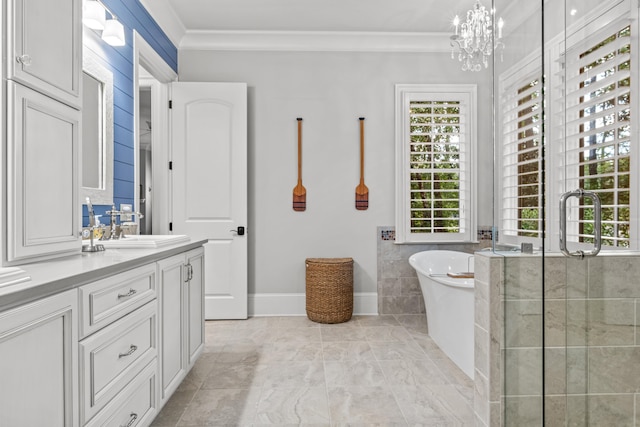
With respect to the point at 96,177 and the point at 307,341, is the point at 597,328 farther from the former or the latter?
the point at 96,177

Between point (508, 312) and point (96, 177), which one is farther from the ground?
point (96, 177)

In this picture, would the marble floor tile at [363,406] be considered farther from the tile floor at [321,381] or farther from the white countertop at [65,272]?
the white countertop at [65,272]

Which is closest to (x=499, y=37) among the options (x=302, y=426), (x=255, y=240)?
(x=302, y=426)

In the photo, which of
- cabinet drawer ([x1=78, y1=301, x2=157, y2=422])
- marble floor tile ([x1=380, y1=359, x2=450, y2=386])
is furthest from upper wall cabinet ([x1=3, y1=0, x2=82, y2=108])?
marble floor tile ([x1=380, y1=359, x2=450, y2=386])

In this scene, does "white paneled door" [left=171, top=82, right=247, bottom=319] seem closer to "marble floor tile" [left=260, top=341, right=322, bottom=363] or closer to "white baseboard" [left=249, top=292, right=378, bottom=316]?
"white baseboard" [left=249, top=292, right=378, bottom=316]

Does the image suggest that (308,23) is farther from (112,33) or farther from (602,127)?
(602,127)

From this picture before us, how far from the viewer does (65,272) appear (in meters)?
1.26

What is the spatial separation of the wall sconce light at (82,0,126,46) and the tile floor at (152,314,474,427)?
222 cm

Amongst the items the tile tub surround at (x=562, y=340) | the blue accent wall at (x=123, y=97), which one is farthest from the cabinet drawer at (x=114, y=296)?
the tile tub surround at (x=562, y=340)

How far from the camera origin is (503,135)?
1.57 metres

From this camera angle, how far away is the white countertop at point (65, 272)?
3.25ft

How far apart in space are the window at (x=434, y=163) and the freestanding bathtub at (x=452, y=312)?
0.54 metres

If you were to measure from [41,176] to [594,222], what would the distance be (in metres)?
2.06

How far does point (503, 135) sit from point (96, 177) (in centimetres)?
233
